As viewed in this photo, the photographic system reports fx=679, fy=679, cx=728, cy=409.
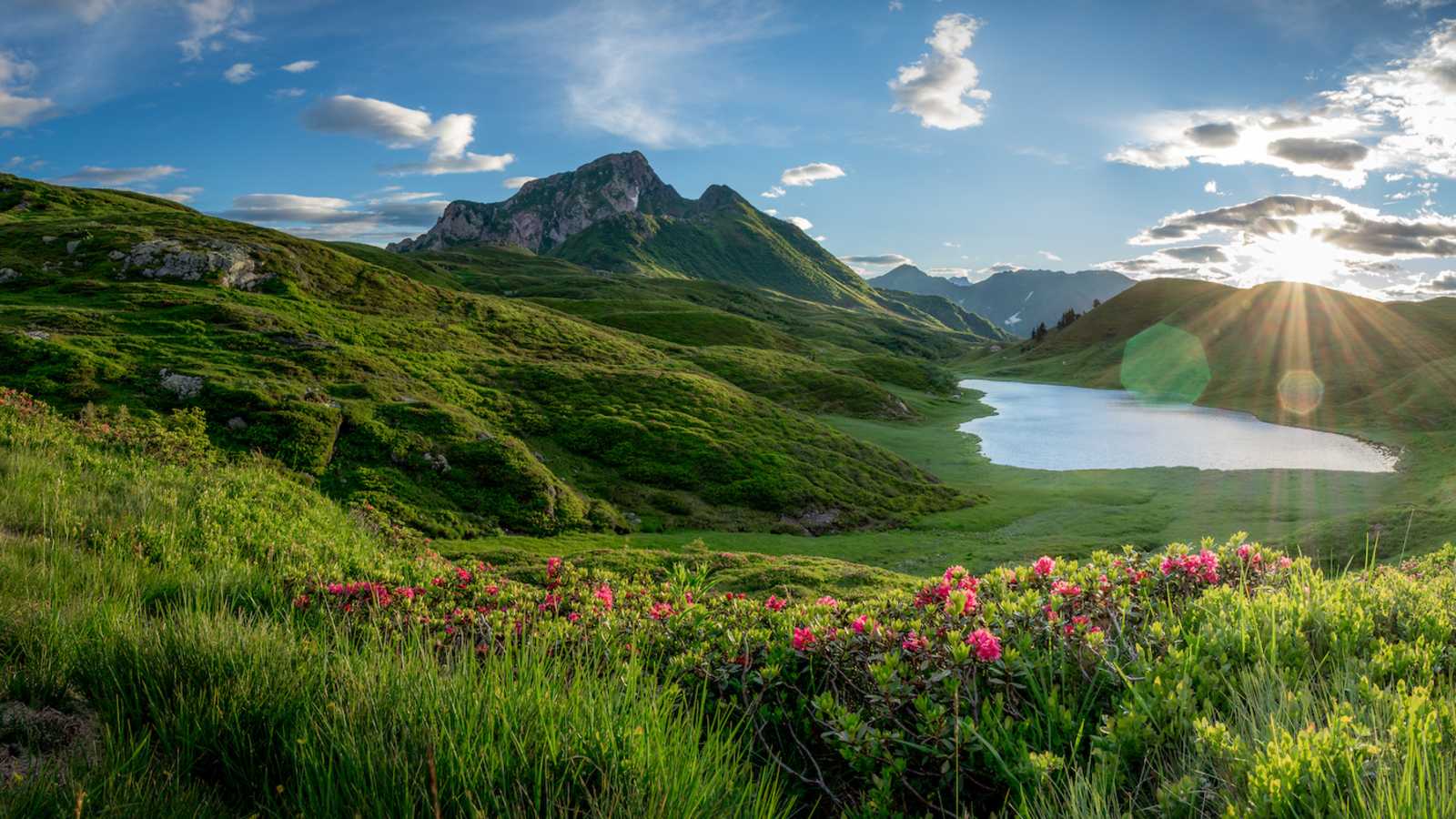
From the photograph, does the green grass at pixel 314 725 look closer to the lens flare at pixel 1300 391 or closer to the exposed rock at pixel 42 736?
the exposed rock at pixel 42 736

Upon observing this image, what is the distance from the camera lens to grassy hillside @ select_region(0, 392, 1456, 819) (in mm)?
3518

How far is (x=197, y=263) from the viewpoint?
5406 cm

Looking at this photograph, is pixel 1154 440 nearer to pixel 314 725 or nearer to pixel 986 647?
pixel 986 647

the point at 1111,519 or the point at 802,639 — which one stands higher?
the point at 802,639

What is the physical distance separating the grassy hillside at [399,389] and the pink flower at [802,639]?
24.5 meters

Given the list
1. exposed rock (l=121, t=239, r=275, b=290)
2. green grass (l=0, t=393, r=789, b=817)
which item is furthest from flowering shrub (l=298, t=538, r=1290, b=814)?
exposed rock (l=121, t=239, r=275, b=290)

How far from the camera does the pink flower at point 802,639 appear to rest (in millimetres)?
6094

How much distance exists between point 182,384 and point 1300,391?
15844 centimetres

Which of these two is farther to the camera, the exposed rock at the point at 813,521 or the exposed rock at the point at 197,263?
the exposed rock at the point at 197,263

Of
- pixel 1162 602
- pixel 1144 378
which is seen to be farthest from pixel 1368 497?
pixel 1144 378

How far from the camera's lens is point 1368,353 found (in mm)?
139750

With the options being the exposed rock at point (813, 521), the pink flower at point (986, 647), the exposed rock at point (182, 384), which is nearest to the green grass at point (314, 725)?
the pink flower at point (986, 647)

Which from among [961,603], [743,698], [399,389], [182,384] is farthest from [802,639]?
[399,389]

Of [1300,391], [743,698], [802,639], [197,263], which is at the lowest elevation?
[743,698]
